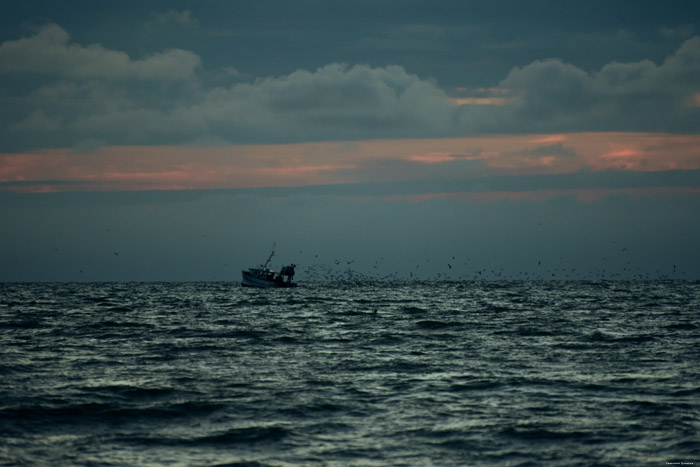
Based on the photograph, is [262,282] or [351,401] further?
[262,282]

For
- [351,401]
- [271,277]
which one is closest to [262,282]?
[271,277]

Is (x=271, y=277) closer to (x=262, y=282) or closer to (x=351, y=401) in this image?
(x=262, y=282)

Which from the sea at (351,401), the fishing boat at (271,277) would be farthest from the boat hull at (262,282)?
the sea at (351,401)

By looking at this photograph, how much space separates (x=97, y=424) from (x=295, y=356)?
14517 millimetres

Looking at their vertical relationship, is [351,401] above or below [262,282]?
above

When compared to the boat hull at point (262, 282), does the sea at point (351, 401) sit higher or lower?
higher

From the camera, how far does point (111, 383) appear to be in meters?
24.3

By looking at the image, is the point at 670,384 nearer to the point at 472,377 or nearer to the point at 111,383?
the point at 472,377

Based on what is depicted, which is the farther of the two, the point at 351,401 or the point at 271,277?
the point at 271,277

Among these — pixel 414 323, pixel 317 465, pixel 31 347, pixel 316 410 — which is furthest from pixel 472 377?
pixel 414 323

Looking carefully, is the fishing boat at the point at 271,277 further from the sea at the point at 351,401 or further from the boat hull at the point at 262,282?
the sea at the point at 351,401

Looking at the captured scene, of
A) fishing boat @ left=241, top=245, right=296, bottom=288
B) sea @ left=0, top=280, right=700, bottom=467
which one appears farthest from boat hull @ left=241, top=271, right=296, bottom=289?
sea @ left=0, top=280, right=700, bottom=467

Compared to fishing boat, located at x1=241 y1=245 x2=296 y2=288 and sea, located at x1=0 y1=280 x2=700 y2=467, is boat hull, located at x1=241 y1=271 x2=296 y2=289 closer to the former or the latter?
fishing boat, located at x1=241 y1=245 x2=296 y2=288

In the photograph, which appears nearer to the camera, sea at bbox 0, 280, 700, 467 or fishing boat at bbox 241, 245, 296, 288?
sea at bbox 0, 280, 700, 467
